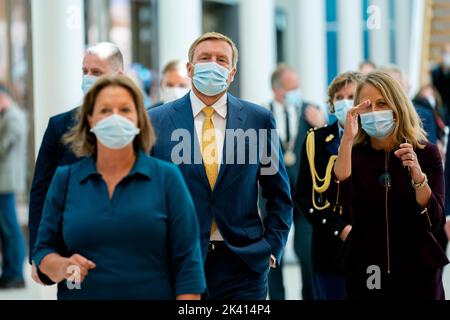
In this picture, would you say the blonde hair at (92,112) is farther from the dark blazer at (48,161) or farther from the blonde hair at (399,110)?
the blonde hair at (399,110)

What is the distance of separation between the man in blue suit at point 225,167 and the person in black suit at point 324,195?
884 millimetres

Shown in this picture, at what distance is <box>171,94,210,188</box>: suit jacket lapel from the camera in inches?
193

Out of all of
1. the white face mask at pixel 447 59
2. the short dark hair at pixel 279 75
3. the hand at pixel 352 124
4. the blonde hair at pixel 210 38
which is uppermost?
the white face mask at pixel 447 59

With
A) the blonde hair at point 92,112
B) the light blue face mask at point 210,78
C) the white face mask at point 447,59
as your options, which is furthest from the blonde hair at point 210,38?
the white face mask at point 447,59

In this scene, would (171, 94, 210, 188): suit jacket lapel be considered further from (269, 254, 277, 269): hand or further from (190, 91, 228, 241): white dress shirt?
(269, 254, 277, 269): hand

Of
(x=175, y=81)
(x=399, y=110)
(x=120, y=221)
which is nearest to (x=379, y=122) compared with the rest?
(x=399, y=110)

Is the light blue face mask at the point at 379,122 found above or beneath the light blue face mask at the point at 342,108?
beneath

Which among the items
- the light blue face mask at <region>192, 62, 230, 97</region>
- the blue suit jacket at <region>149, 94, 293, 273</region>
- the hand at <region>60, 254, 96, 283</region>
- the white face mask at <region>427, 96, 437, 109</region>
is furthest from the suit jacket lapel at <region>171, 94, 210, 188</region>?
the white face mask at <region>427, 96, 437, 109</region>

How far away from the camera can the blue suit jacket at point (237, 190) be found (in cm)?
489

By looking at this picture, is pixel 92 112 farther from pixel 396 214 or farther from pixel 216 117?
pixel 396 214

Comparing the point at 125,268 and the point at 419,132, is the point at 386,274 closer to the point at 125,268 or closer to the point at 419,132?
the point at 419,132

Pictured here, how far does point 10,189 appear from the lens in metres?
10.6

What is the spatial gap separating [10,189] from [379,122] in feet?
20.3

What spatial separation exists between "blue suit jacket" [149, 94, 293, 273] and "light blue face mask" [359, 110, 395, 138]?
0.45 m
